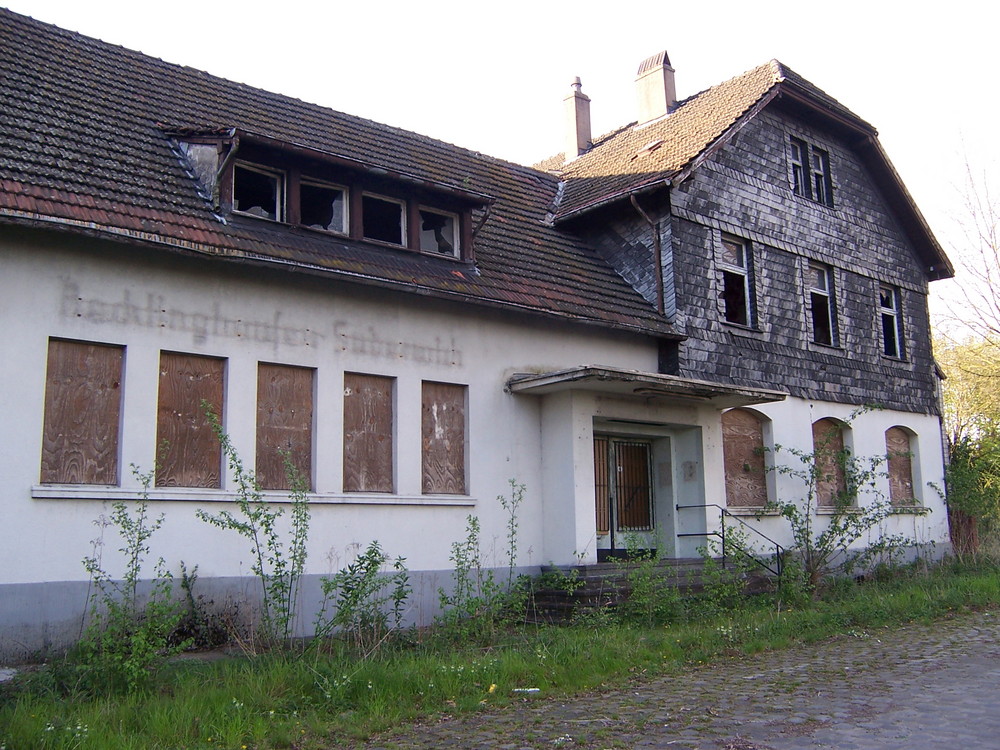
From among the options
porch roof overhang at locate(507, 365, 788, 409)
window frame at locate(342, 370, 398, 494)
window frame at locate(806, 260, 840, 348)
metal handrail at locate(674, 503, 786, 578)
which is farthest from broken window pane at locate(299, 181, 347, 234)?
window frame at locate(806, 260, 840, 348)

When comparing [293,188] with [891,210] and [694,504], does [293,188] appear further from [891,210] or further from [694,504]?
[891,210]

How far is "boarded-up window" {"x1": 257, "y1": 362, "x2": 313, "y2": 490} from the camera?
1211 cm

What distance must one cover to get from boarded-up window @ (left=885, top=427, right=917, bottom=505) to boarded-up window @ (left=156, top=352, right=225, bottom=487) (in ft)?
48.0

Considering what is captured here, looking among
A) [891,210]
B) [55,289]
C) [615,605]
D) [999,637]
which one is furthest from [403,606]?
[891,210]

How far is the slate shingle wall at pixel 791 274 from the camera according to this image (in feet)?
56.9

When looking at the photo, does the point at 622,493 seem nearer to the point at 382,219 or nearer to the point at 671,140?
the point at 382,219

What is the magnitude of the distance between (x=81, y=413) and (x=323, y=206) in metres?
4.71

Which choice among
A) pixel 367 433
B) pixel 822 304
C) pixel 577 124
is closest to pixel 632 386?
pixel 367 433

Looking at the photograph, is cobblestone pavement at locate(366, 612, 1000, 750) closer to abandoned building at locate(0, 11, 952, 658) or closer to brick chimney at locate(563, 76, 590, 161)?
abandoned building at locate(0, 11, 952, 658)

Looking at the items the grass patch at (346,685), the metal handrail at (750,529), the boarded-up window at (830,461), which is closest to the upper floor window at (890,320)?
the boarded-up window at (830,461)

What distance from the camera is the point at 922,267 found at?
75.7 feet

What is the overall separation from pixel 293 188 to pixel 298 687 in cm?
729

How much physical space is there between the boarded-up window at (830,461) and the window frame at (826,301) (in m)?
1.70

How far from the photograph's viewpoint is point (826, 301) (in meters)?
20.3
